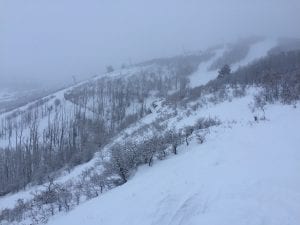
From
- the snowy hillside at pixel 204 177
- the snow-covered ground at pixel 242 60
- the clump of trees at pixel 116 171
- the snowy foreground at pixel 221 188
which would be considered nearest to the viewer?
the snowy foreground at pixel 221 188

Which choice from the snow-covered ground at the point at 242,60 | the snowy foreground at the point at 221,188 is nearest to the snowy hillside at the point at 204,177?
the snowy foreground at the point at 221,188

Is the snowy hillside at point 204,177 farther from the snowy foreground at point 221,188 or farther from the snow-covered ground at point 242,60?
the snow-covered ground at point 242,60

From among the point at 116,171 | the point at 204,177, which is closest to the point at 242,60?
the point at 116,171

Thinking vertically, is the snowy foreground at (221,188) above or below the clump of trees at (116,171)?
above

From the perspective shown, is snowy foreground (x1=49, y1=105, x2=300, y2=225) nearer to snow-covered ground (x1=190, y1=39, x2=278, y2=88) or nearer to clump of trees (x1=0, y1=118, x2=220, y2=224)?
clump of trees (x1=0, y1=118, x2=220, y2=224)

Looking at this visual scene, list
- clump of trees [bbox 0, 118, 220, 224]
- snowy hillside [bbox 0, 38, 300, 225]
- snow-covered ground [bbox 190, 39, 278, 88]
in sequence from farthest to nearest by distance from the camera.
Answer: snow-covered ground [bbox 190, 39, 278, 88], clump of trees [bbox 0, 118, 220, 224], snowy hillside [bbox 0, 38, 300, 225]

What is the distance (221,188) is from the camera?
10539 mm

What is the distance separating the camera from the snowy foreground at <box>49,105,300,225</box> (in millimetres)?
9094

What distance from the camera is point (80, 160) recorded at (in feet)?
158

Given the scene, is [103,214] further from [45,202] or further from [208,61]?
[208,61]

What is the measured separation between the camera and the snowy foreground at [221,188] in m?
9.09

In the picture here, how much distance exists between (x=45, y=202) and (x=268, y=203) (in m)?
15.3

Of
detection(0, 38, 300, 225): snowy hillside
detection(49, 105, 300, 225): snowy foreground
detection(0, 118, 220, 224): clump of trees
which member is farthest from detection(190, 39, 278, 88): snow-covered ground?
detection(49, 105, 300, 225): snowy foreground

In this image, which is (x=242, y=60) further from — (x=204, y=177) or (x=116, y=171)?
(x=204, y=177)
